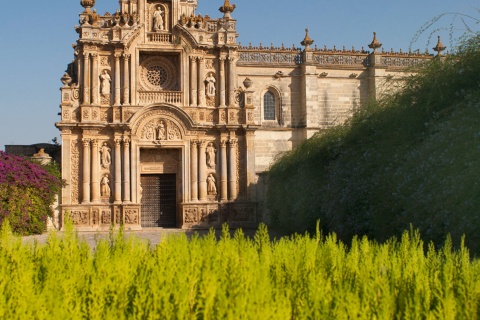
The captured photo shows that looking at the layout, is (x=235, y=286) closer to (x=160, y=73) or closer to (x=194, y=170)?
(x=194, y=170)

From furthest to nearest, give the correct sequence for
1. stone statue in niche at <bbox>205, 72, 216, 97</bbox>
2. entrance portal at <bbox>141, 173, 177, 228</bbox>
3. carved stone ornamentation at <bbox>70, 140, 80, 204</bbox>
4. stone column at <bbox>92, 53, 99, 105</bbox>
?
stone statue in niche at <bbox>205, 72, 216, 97</bbox>, entrance portal at <bbox>141, 173, 177, 228</bbox>, stone column at <bbox>92, 53, 99, 105</bbox>, carved stone ornamentation at <bbox>70, 140, 80, 204</bbox>

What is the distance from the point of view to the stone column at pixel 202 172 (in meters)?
25.8

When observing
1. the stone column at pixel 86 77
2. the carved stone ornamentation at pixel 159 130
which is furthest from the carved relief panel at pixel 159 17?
the carved stone ornamentation at pixel 159 130

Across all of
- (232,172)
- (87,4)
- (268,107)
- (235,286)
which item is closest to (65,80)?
(87,4)

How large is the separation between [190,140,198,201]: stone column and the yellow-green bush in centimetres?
1829

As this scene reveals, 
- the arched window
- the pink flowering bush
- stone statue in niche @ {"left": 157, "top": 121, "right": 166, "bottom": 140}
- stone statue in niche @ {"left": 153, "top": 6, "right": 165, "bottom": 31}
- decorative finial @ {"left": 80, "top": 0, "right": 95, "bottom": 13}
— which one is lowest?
the pink flowering bush

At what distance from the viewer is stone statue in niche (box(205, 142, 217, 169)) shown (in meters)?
26.1

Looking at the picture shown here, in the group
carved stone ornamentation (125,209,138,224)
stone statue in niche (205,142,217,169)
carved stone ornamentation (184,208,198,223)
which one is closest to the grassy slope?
carved stone ornamentation (184,208,198,223)

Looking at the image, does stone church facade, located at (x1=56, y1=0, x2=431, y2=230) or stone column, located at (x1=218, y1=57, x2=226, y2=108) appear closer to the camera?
stone church facade, located at (x1=56, y1=0, x2=431, y2=230)

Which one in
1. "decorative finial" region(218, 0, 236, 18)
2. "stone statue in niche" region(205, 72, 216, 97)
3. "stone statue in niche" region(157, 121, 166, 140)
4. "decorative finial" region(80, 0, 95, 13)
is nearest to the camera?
"stone statue in niche" region(157, 121, 166, 140)

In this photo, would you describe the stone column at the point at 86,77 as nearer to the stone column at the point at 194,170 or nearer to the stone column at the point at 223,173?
the stone column at the point at 194,170

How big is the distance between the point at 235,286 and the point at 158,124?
20.5 meters

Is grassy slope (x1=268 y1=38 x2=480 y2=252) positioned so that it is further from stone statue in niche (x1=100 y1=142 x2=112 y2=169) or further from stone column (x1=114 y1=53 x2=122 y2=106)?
stone column (x1=114 y1=53 x2=122 y2=106)

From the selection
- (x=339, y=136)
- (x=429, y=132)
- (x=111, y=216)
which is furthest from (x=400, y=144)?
(x=111, y=216)
